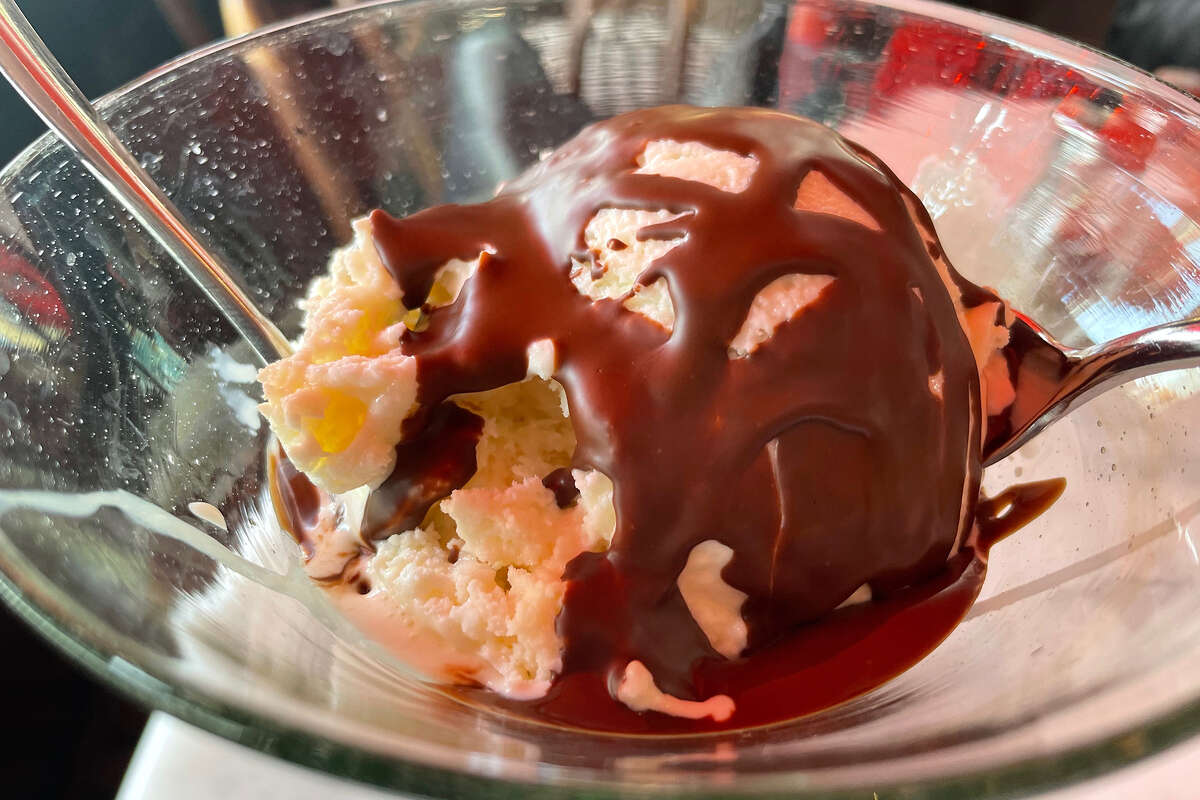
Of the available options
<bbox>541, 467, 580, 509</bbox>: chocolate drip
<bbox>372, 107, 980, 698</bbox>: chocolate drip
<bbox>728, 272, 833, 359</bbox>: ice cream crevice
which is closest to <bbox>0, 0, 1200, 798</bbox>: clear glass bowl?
<bbox>372, 107, 980, 698</bbox>: chocolate drip

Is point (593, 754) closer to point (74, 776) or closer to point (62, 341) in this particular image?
point (62, 341)

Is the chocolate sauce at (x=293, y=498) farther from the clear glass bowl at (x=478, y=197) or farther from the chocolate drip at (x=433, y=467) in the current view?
the chocolate drip at (x=433, y=467)

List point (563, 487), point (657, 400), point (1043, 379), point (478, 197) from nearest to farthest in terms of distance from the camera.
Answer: point (657, 400), point (563, 487), point (1043, 379), point (478, 197)

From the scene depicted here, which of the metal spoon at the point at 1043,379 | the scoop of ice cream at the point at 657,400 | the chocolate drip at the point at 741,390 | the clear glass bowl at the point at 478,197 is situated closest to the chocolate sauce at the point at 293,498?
the clear glass bowl at the point at 478,197

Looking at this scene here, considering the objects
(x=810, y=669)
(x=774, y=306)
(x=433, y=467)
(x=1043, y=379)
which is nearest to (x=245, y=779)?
(x=433, y=467)

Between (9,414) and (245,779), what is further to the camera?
(245,779)

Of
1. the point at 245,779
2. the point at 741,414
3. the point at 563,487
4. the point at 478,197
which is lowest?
the point at 245,779

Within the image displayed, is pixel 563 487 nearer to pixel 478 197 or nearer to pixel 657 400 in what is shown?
pixel 657 400
